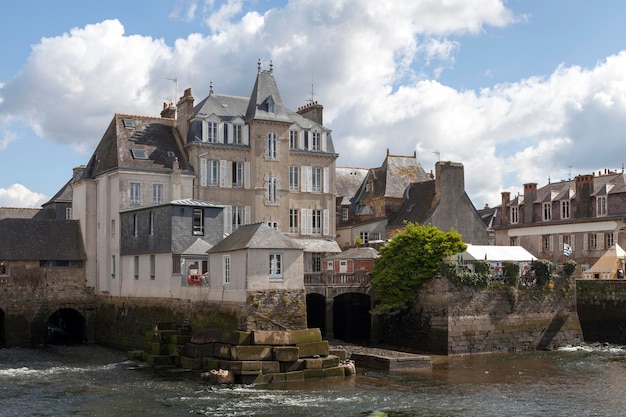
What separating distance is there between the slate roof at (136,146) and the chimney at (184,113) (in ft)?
1.94

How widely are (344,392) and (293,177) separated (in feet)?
83.4

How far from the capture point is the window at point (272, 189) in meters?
52.2

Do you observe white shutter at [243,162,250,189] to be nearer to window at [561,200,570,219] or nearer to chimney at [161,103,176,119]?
chimney at [161,103,176,119]

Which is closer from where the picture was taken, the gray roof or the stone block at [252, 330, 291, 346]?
the stone block at [252, 330, 291, 346]

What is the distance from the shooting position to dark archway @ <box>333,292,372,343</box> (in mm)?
47750

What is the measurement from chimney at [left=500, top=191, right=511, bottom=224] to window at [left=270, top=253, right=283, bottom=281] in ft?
109

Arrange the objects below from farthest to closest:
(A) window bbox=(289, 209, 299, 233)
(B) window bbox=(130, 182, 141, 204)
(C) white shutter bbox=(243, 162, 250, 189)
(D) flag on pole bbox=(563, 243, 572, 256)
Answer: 1. (D) flag on pole bbox=(563, 243, 572, 256)
2. (A) window bbox=(289, 209, 299, 233)
3. (C) white shutter bbox=(243, 162, 250, 189)
4. (B) window bbox=(130, 182, 141, 204)

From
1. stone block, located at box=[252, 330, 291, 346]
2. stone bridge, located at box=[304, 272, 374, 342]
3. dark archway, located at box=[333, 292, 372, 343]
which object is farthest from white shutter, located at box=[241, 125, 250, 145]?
stone block, located at box=[252, 330, 291, 346]

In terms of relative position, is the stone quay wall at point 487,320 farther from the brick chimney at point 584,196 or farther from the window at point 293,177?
the brick chimney at point 584,196

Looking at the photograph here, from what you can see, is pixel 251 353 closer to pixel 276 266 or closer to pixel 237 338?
pixel 237 338

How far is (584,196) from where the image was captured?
190 feet

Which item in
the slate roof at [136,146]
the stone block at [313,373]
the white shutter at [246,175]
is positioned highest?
the slate roof at [136,146]

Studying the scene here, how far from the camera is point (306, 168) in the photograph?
54219 millimetres

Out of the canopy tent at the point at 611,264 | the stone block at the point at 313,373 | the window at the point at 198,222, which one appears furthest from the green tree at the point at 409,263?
the canopy tent at the point at 611,264
